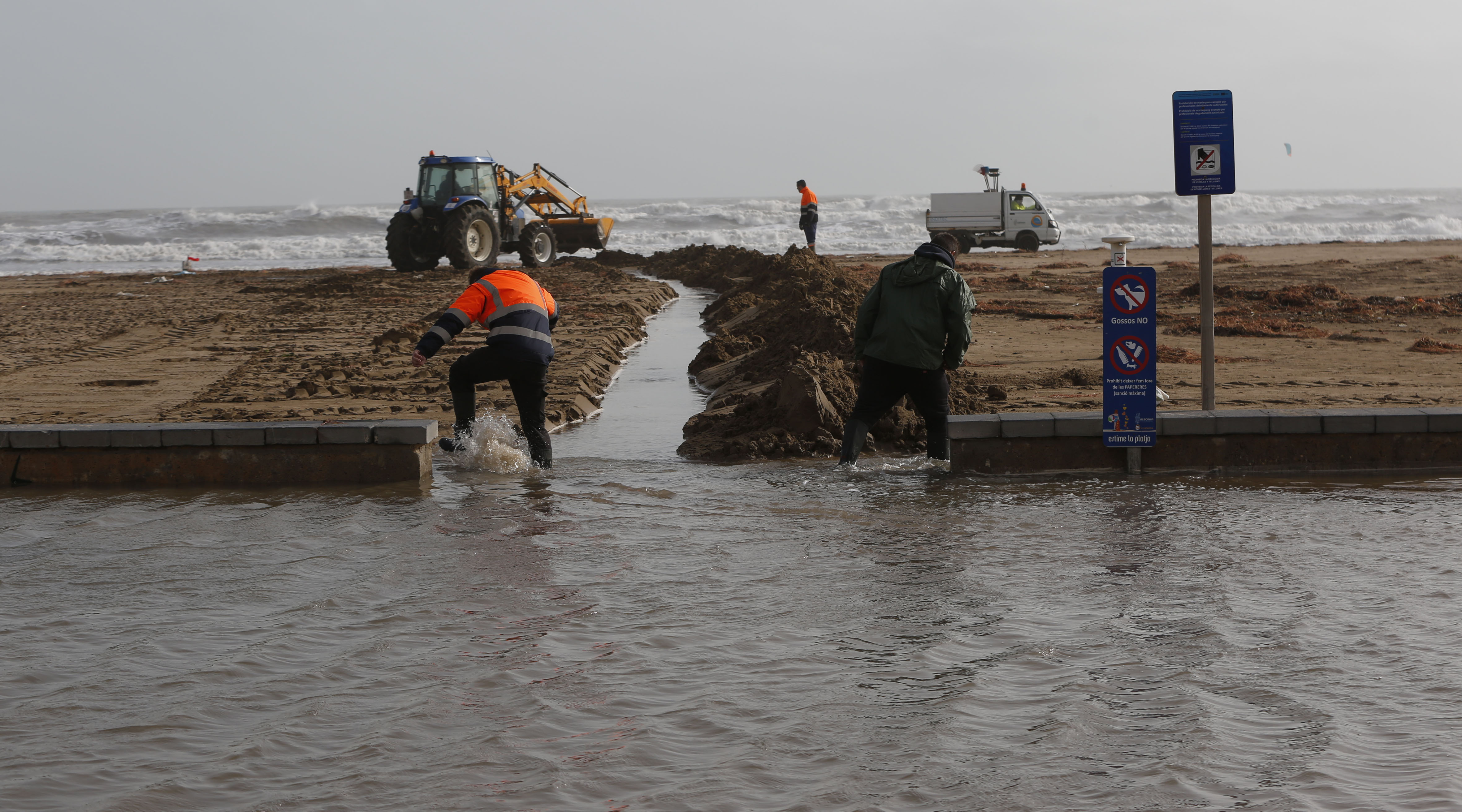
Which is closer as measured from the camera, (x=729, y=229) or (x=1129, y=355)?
(x=1129, y=355)

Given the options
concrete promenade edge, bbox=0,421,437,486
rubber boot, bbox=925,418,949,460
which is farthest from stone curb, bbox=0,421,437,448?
rubber boot, bbox=925,418,949,460

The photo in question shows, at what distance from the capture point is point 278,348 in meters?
14.3

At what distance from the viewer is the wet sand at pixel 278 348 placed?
1030cm

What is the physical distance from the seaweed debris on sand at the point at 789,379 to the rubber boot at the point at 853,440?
53cm

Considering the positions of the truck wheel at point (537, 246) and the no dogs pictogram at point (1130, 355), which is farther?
the truck wheel at point (537, 246)

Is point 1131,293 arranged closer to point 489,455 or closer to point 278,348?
point 489,455

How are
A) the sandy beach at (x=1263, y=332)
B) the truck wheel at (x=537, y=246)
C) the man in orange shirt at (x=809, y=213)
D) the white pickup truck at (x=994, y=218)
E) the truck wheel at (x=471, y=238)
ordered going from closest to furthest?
the sandy beach at (x=1263, y=332), the truck wheel at (x=471, y=238), the truck wheel at (x=537, y=246), the man in orange shirt at (x=809, y=213), the white pickup truck at (x=994, y=218)

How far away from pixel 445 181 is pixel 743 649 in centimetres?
2067

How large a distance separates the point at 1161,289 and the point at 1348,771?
58.5ft

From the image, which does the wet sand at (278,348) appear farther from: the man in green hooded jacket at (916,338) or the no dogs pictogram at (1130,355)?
the no dogs pictogram at (1130,355)

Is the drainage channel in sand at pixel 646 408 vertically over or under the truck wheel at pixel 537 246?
under

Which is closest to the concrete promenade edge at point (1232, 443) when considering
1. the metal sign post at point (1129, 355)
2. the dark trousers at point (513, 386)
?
the metal sign post at point (1129, 355)

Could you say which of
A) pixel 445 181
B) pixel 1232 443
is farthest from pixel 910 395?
pixel 445 181

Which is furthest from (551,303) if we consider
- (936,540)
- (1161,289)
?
(1161,289)
